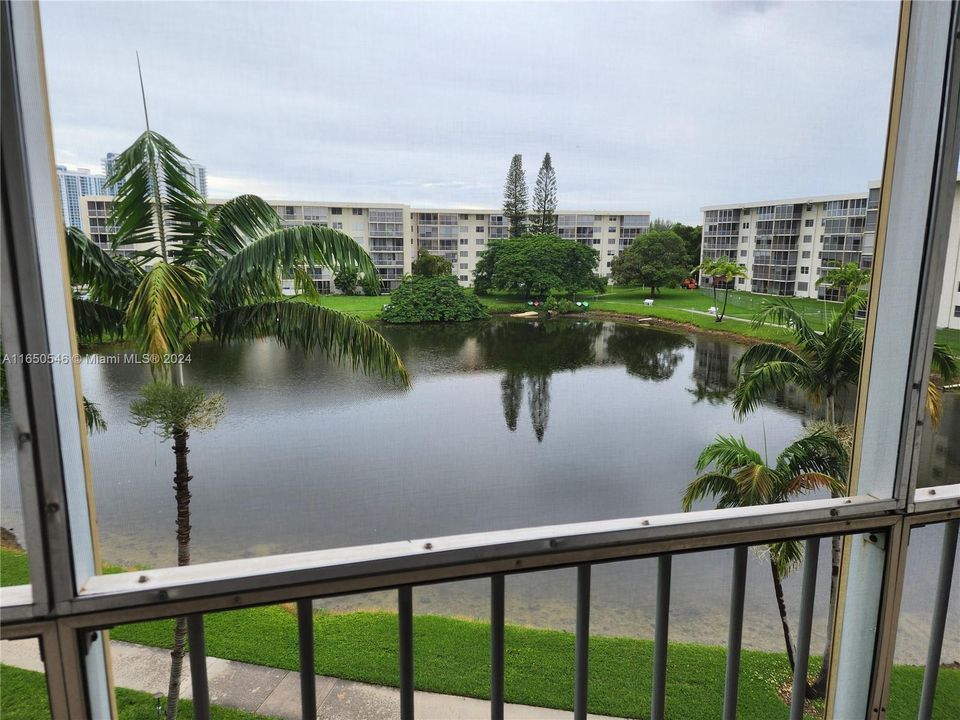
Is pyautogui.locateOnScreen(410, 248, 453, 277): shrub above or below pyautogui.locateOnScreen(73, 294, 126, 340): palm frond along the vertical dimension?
above

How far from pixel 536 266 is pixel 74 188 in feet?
2.83

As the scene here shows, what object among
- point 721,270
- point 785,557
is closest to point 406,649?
point 721,270

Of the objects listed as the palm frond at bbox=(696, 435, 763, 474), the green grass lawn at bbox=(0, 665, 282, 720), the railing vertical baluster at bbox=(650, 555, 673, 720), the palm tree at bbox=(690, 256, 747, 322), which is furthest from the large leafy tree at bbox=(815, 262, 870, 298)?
the green grass lawn at bbox=(0, 665, 282, 720)

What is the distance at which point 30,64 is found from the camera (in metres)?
0.77

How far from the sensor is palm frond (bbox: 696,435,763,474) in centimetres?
151

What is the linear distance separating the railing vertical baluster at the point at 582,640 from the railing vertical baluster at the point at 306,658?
454 mm

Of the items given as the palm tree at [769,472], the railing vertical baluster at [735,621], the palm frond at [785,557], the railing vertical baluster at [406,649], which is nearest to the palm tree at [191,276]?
the railing vertical baluster at [406,649]

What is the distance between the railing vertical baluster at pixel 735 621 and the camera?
110 centimetres

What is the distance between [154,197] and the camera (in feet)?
3.55

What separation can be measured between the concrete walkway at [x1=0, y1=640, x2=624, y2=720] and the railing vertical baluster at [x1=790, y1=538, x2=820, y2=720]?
670 mm

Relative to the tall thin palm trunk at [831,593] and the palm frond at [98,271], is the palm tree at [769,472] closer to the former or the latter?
the tall thin palm trunk at [831,593]

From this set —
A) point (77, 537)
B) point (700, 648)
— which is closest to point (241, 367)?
point (77, 537)

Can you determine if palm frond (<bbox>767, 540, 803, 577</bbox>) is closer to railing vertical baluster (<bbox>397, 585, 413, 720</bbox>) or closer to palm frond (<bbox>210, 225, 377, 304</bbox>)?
railing vertical baluster (<bbox>397, 585, 413, 720</bbox>)

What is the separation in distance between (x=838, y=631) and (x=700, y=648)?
914 mm
